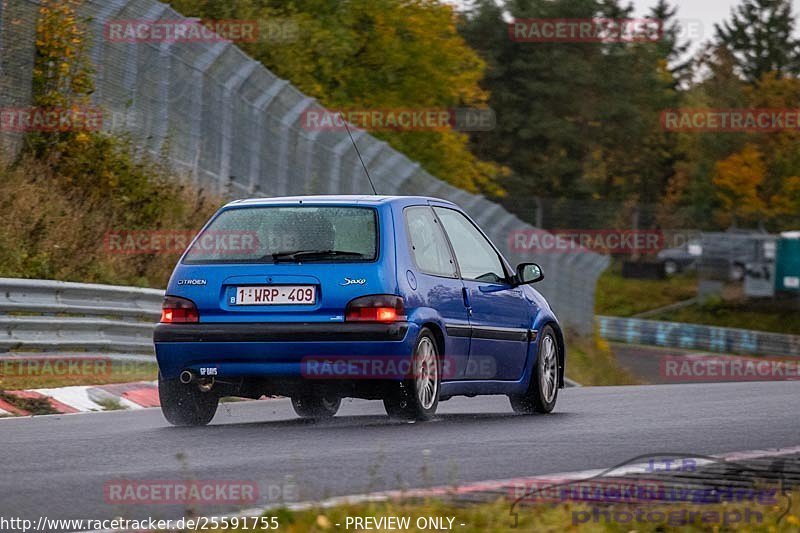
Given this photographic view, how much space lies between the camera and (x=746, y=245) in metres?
78.5

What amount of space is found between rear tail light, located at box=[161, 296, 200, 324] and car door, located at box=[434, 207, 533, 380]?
197cm

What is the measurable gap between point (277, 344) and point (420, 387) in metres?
0.98

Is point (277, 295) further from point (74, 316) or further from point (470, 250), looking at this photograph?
point (74, 316)

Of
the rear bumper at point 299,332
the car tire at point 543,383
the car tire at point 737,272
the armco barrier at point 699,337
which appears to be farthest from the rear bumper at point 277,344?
the car tire at point 737,272

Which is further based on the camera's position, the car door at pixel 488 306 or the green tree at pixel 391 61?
the green tree at pixel 391 61

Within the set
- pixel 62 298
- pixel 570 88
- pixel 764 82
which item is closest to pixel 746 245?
pixel 570 88

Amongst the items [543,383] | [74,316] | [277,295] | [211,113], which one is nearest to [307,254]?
[277,295]

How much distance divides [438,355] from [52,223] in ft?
29.1

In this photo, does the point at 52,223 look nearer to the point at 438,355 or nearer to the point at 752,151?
the point at 438,355

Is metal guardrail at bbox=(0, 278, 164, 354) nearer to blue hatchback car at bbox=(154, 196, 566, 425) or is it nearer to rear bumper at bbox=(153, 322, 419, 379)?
blue hatchback car at bbox=(154, 196, 566, 425)

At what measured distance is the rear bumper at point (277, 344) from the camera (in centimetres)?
1006

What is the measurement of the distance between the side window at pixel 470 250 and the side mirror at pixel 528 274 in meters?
0.12

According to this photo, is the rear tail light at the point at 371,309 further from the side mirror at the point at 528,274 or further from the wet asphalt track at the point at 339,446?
the side mirror at the point at 528,274

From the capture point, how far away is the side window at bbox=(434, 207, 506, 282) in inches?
458
